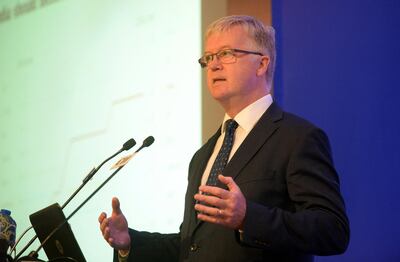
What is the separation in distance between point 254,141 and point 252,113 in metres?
0.18

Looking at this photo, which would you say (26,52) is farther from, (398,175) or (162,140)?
(398,175)

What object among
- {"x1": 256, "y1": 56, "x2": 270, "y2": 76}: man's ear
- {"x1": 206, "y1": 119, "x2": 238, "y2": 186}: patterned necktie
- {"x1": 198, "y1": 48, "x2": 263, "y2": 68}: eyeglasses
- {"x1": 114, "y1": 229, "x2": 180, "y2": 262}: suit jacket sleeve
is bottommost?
{"x1": 114, "y1": 229, "x2": 180, "y2": 262}: suit jacket sleeve

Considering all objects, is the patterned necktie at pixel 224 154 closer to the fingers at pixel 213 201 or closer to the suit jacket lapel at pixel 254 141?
the suit jacket lapel at pixel 254 141

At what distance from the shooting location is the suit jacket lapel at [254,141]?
206 centimetres

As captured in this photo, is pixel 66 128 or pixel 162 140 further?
pixel 66 128

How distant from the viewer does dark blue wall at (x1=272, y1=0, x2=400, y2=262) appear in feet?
9.62

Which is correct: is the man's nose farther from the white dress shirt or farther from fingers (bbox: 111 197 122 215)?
fingers (bbox: 111 197 122 215)

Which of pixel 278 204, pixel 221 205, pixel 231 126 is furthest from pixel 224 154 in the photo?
pixel 221 205

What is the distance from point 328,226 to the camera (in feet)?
5.90

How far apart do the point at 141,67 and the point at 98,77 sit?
304 mm

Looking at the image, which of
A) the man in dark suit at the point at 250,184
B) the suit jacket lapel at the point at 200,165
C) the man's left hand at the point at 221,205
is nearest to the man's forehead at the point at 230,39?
the man in dark suit at the point at 250,184

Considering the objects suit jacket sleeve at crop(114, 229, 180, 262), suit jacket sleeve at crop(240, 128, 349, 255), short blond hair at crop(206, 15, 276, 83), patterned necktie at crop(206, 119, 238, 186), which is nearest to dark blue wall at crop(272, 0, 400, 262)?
short blond hair at crop(206, 15, 276, 83)

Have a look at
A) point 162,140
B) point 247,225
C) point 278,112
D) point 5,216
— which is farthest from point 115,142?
point 247,225

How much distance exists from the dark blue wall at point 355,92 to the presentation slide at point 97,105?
1.47 feet
